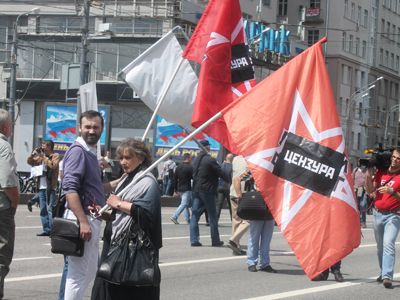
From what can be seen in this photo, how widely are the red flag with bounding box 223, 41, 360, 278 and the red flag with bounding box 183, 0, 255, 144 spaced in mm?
1555

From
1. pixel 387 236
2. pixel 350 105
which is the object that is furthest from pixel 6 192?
pixel 350 105

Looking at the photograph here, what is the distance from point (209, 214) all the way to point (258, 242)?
10.8ft

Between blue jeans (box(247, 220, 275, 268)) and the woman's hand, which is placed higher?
the woman's hand

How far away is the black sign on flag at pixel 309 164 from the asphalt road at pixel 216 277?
3.45 m

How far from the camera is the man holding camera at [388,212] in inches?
477

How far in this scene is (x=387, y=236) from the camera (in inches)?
479

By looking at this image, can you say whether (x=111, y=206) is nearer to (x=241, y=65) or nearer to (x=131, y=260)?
(x=131, y=260)

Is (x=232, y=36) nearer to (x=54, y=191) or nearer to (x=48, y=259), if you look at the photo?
(x=48, y=259)

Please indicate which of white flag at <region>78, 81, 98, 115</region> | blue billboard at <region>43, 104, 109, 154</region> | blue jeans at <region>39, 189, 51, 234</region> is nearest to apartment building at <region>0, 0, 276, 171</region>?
blue billboard at <region>43, 104, 109, 154</region>

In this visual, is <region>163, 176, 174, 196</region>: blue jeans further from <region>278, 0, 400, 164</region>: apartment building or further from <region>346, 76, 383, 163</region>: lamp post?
<region>346, 76, 383, 163</region>: lamp post

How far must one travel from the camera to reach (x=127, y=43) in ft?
175

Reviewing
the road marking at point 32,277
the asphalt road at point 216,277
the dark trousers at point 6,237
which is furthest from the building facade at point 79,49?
the dark trousers at point 6,237

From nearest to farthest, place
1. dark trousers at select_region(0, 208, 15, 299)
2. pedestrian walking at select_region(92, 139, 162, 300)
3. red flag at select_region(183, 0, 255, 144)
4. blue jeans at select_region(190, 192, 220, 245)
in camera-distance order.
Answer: pedestrian walking at select_region(92, 139, 162, 300) → dark trousers at select_region(0, 208, 15, 299) → red flag at select_region(183, 0, 255, 144) → blue jeans at select_region(190, 192, 220, 245)

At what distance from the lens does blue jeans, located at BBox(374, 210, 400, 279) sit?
12.1 metres
